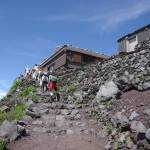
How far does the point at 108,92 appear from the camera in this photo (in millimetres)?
24188

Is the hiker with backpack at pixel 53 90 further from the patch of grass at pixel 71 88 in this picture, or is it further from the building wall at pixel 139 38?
the building wall at pixel 139 38

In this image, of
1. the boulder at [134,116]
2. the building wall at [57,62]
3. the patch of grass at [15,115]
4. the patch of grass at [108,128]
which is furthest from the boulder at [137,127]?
the building wall at [57,62]

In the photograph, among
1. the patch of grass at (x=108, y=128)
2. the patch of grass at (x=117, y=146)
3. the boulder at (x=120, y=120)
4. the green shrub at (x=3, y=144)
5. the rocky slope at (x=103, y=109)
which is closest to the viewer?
the green shrub at (x=3, y=144)

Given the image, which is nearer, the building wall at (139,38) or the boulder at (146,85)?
the boulder at (146,85)

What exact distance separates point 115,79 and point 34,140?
32.8 feet

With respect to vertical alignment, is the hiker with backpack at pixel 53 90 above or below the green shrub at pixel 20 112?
above

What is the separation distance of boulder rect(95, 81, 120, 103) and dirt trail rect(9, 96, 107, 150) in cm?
147

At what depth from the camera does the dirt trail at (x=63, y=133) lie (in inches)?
677

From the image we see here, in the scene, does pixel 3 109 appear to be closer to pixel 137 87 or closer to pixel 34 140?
pixel 34 140

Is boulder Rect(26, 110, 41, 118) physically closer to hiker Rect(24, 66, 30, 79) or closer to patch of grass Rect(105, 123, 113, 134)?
patch of grass Rect(105, 123, 113, 134)

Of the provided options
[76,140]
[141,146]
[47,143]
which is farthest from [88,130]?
[141,146]

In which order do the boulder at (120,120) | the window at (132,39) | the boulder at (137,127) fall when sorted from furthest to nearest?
1. the window at (132,39)
2. the boulder at (120,120)
3. the boulder at (137,127)

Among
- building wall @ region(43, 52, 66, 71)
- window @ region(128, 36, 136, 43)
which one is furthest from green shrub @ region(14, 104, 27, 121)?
building wall @ region(43, 52, 66, 71)

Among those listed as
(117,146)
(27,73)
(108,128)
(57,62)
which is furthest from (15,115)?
(57,62)
